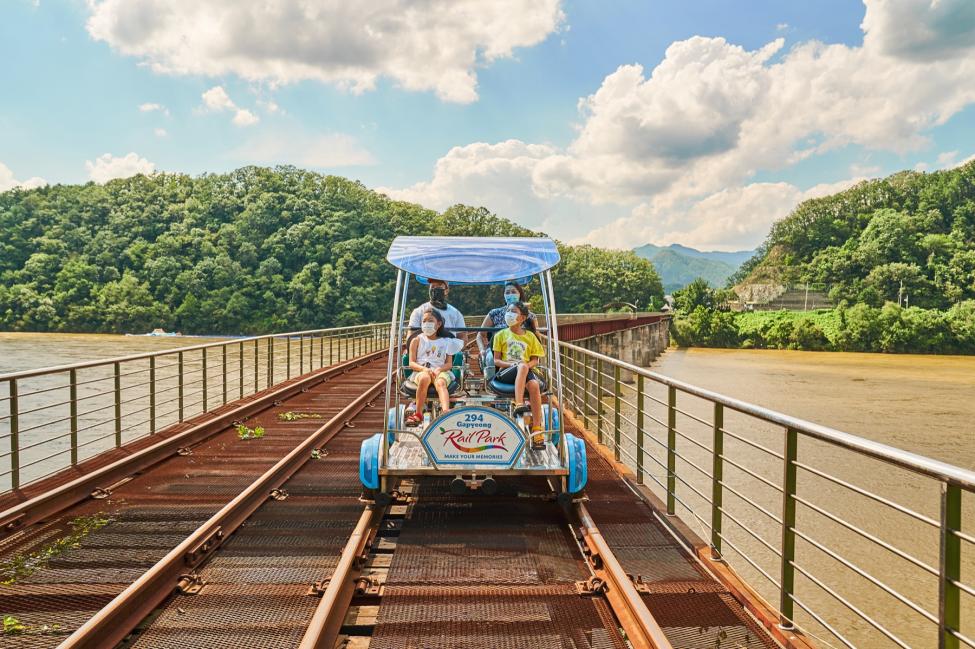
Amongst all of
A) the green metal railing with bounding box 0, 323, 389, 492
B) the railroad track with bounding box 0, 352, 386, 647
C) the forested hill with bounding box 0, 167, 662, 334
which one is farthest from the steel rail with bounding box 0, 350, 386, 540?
the forested hill with bounding box 0, 167, 662, 334

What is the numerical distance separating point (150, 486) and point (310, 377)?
1048cm

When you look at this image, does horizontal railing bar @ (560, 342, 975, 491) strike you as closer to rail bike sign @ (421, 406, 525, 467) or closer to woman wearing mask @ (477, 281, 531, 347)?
rail bike sign @ (421, 406, 525, 467)

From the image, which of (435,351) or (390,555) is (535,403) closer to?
(435,351)

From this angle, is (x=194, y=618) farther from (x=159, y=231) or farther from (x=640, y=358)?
(x=159, y=231)

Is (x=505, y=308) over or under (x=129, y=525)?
over

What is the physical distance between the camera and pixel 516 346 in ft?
22.2

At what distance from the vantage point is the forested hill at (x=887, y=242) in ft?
338

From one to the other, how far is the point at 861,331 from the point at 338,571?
86.9 metres

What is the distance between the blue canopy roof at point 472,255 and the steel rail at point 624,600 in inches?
109

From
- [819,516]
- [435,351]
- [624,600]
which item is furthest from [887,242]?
[624,600]

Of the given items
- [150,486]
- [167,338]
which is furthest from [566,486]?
[167,338]

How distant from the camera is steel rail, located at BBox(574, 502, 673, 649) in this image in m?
3.70

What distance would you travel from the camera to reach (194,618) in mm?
4141

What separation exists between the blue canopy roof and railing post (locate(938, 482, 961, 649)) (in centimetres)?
439
